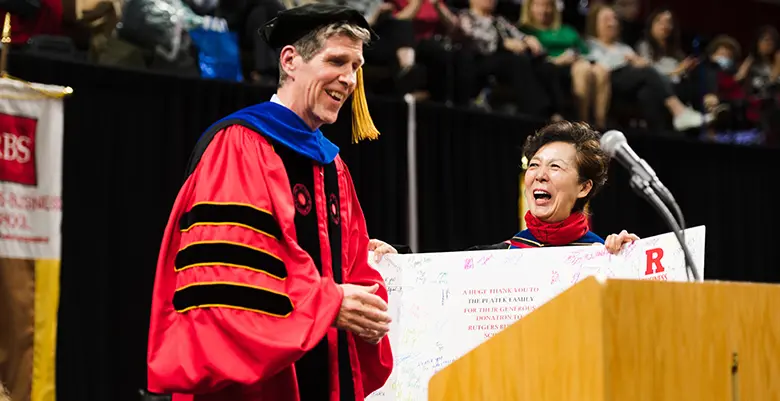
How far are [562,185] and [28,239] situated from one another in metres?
2.37

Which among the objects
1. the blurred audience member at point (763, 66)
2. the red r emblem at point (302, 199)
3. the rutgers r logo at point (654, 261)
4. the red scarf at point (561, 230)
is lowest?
the rutgers r logo at point (654, 261)

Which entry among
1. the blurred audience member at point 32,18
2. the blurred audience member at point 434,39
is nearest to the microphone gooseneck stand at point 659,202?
the blurred audience member at point 32,18

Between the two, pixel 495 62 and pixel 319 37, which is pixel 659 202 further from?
pixel 495 62

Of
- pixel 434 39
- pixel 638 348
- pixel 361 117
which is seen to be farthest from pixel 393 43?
pixel 638 348

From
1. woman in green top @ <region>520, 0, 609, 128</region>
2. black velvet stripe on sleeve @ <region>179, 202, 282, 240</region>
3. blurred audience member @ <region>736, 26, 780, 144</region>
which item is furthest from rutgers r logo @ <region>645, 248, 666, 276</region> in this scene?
blurred audience member @ <region>736, 26, 780, 144</region>

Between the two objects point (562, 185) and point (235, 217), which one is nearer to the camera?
point (235, 217)

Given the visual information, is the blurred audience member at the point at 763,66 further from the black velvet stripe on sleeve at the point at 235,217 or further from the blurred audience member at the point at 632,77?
the black velvet stripe on sleeve at the point at 235,217

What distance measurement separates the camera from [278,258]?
241 centimetres

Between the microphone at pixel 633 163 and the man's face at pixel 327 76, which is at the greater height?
the man's face at pixel 327 76

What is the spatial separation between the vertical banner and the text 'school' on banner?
1.79 meters

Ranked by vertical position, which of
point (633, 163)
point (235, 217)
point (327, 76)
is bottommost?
point (235, 217)

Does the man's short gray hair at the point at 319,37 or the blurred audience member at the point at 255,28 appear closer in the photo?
the man's short gray hair at the point at 319,37

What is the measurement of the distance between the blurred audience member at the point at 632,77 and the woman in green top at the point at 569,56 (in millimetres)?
171

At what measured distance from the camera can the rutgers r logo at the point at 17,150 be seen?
178 inches
